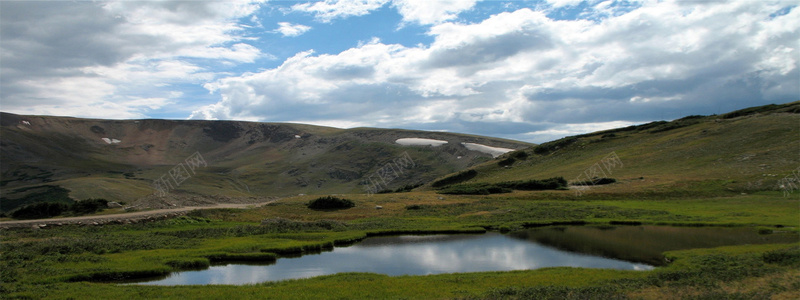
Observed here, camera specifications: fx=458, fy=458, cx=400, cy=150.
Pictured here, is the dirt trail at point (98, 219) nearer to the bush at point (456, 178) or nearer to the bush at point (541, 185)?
the bush at point (541, 185)

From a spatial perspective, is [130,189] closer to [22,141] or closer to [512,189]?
[512,189]

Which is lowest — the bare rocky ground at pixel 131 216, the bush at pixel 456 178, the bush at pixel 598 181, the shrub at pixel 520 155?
the bush at pixel 456 178

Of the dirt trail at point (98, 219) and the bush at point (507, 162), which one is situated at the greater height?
the bush at point (507, 162)

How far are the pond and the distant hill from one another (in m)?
25.0

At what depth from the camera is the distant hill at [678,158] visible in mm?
58281

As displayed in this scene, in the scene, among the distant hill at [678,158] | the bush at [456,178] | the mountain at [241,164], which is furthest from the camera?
the mountain at [241,164]

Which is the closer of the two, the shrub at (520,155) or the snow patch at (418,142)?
the shrub at (520,155)

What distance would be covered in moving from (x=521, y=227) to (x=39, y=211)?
1783 inches

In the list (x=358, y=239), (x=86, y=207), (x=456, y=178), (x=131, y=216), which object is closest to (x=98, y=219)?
(x=131, y=216)

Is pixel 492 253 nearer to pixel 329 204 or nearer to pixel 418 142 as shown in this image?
pixel 329 204

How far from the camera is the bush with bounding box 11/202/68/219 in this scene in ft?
140

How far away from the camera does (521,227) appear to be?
1673 inches

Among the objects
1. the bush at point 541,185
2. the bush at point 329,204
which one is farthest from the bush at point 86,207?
the bush at point 541,185

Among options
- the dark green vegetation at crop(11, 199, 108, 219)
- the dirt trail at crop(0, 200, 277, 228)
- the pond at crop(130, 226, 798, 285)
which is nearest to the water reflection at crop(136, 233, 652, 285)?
the pond at crop(130, 226, 798, 285)
